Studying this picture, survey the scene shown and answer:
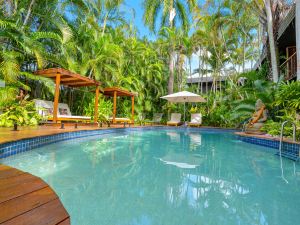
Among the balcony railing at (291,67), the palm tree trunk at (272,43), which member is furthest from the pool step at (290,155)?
the balcony railing at (291,67)

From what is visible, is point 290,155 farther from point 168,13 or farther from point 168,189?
point 168,13

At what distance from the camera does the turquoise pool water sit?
77.9 inches

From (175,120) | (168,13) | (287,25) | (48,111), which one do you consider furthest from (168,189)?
(168,13)

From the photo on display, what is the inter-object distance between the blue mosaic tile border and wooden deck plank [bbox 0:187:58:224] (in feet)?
16.3

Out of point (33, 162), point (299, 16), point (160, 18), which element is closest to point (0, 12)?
point (33, 162)

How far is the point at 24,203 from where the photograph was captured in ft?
4.64

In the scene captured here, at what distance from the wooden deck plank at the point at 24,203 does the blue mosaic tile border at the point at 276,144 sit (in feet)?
16.3

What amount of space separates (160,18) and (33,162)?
15967 mm

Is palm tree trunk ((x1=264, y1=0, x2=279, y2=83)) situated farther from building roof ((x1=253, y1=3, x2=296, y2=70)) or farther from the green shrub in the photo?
the green shrub

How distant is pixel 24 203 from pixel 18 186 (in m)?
0.38

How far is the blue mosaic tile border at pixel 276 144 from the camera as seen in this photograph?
4736mm

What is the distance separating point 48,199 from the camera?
59.0 inches

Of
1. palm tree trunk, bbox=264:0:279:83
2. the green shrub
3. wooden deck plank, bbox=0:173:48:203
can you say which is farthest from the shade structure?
wooden deck plank, bbox=0:173:48:203

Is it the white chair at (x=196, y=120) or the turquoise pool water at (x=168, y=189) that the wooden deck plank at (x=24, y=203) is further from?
the white chair at (x=196, y=120)
